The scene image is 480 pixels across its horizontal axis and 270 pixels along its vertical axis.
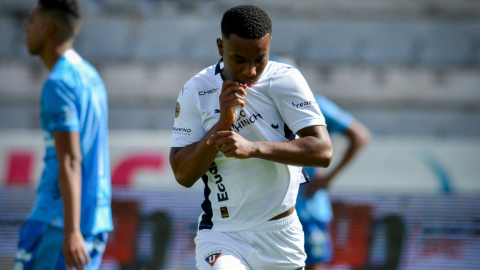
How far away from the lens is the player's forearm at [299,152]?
2.29 m

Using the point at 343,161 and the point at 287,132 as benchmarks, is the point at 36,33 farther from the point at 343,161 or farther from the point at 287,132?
the point at 343,161

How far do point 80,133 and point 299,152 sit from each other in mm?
1369

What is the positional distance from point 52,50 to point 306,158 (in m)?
1.74

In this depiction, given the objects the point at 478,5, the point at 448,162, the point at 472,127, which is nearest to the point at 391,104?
the point at 472,127

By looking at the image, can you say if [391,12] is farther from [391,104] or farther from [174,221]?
[174,221]

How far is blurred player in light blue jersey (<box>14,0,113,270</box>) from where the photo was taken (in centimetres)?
292

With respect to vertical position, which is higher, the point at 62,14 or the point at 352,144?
the point at 62,14

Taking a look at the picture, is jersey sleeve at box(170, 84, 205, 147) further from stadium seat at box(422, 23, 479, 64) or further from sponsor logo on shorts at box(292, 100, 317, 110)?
stadium seat at box(422, 23, 479, 64)

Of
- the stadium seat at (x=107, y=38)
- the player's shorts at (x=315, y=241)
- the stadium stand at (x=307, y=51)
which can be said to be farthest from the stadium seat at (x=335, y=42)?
the player's shorts at (x=315, y=241)

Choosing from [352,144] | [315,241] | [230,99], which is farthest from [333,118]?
[230,99]

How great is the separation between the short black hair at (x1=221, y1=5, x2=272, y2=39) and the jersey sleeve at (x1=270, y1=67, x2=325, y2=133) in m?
0.24

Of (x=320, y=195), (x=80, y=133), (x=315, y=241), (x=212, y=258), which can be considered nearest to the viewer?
(x=212, y=258)

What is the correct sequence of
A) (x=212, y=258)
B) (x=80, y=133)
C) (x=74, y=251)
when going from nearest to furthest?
(x=212, y=258) < (x=74, y=251) < (x=80, y=133)

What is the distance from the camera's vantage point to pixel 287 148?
2.32m
